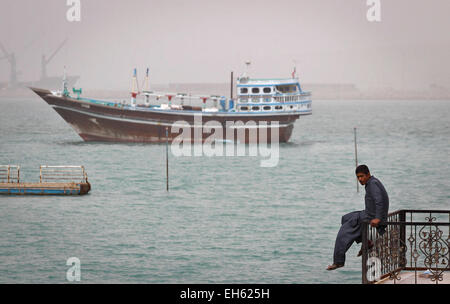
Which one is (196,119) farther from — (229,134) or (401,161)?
(401,161)

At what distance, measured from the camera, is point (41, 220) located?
3531 centimetres

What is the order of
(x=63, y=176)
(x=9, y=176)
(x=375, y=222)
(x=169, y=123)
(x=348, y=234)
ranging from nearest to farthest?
(x=375, y=222)
(x=348, y=234)
(x=9, y=176)
(x=63, y=176)
(x=169, y=123)

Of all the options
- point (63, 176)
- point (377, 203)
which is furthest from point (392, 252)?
point (63, 176)

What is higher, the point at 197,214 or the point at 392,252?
the point at 392,252

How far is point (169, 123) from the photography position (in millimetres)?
71438

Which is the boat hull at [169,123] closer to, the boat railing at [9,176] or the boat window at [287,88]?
the boat window at [287,88]

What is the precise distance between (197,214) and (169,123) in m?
34.0

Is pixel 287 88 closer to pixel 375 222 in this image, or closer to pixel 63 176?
pixel 63 176

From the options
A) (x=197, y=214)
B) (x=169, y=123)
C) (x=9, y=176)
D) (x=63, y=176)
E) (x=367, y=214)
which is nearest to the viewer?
(x=367, y=214)

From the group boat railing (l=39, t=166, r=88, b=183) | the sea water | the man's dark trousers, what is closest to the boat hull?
the sea water

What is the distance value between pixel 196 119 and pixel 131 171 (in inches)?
540

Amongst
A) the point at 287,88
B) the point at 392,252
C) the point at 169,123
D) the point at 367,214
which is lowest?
the point at 392,252

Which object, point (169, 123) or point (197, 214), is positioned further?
point (169, 123)

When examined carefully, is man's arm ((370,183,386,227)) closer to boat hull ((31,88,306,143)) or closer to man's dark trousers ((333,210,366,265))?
man's dark trousers ((333,210,366,265))
